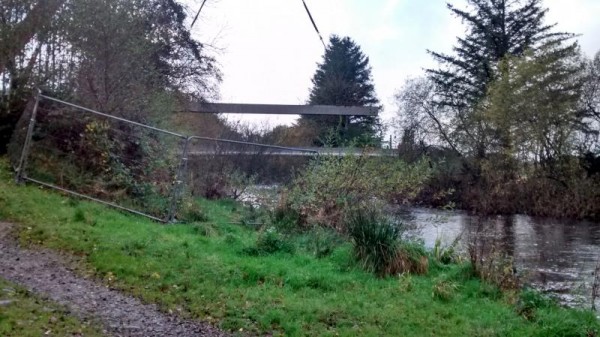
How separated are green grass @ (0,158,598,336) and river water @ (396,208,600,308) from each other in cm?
241

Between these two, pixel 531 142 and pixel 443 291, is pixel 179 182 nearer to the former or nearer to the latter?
pixel 443 291

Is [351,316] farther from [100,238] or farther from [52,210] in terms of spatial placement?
[52,210]

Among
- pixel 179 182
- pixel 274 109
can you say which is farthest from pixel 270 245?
pixel 274 109

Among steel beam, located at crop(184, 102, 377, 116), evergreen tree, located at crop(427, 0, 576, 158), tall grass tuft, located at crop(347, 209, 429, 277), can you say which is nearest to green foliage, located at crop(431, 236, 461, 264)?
tall grass tuft, located at crop(347, 209, 429, 277)

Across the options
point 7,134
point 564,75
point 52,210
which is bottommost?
point 52,210

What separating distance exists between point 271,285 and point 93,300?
7.25ft

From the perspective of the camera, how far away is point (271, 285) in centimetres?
710

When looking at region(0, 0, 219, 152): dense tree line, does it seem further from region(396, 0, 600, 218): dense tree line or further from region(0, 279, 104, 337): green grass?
region(396, 0, 600, 218): dense tree line

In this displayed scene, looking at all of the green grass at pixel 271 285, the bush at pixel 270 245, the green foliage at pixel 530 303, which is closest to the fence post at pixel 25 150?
the green grass at pixel 271 285

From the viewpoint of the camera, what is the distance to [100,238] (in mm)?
7922

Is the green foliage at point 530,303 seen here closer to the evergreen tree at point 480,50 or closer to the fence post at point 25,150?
the fence post at point 25,150

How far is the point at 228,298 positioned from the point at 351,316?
1394 mm

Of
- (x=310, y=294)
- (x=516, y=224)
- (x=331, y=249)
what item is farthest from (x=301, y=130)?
(x=310, y=294)

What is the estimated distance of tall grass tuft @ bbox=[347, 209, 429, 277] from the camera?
857cm
